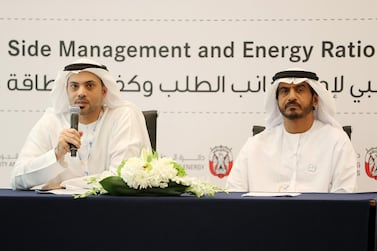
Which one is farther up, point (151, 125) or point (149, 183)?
point (151, 125)

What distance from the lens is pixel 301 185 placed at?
14.6 ft

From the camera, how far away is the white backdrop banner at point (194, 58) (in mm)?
5574

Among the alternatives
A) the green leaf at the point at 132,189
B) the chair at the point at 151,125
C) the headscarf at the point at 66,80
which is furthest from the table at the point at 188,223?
the chair at the point at 151,125

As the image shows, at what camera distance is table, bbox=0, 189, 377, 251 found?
9.71 ft

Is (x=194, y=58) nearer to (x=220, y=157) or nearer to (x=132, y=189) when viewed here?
(x=220, y=157)

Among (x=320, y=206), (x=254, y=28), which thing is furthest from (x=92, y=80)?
(x=320, y=206)

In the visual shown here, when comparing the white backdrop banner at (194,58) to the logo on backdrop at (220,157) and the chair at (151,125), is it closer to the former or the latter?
the logo on backdrop at (220,157)

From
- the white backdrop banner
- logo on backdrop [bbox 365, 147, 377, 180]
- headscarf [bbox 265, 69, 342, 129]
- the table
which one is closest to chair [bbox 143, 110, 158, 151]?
headscarf [bbox 265, 69, 342, 129]

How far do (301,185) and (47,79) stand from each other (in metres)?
2.27

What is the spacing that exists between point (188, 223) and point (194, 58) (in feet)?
9.25

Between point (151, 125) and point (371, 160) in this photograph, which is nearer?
point (151, 125)

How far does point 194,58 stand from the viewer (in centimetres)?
568

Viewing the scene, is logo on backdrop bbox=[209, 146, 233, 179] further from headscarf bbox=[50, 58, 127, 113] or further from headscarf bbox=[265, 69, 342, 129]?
headscarf bbox=[50, 58, 127, 113]

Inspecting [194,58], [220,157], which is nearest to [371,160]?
[220,157]
